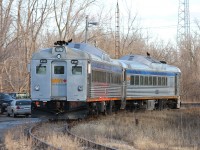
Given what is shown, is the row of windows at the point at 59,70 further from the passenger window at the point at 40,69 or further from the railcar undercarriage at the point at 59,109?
the railcar undercarriage at the point at 59,109

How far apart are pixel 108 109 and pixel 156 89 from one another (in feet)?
24.6

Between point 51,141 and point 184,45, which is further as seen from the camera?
point 184,45

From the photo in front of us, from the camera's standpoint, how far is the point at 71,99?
21.6 m

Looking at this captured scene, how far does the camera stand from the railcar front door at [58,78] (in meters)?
21.9

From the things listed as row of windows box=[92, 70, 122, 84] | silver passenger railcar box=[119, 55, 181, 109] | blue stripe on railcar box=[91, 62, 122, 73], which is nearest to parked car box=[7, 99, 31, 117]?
silver passenger railcar box=[119, 55, 181, 109]

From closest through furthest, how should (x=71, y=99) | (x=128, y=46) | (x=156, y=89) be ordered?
(x=71, y=99)
(x=156, y=89)
(x=128, y=46)

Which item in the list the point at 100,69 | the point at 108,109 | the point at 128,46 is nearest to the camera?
the point at 100,69

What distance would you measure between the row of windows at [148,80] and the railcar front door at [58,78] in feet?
27.3

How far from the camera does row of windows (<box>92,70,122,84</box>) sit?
22.9 m

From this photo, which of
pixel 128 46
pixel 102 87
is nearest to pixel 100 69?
pixel 102 87

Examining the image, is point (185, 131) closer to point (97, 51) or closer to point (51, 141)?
point (51, 141)

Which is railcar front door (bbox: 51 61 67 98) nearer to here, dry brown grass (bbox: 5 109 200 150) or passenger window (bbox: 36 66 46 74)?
passenger window (bbox: 36 66 46 74)

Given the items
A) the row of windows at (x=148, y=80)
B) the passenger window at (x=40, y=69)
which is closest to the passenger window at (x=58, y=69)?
the passenger window at (x=40, y=69)

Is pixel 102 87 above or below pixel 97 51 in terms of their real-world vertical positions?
below
